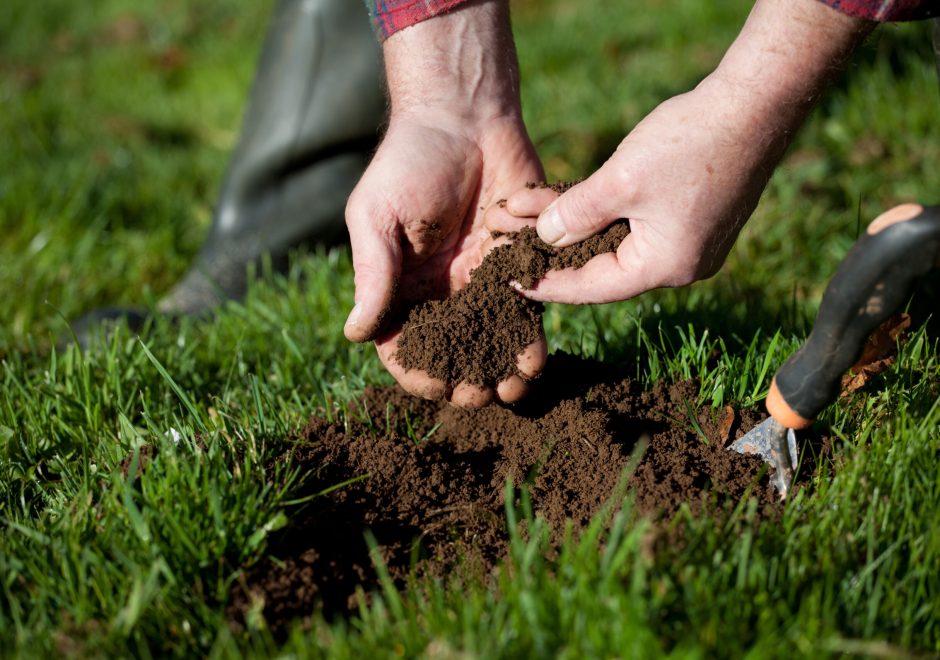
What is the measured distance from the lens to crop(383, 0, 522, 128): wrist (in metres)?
2.34

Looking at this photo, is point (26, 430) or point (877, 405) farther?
point (26, 430)

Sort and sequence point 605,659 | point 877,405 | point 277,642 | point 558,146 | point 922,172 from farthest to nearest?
point 558,146 → point 922,172 → point 877,405 → point 277,642 → point 605,659

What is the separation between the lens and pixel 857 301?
159 cm

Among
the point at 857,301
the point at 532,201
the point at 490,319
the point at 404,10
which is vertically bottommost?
the point at 490,319

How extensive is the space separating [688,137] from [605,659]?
1151mm

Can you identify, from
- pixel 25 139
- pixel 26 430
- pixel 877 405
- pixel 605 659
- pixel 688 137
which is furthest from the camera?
pixel 25 139

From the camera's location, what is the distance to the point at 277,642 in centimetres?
161

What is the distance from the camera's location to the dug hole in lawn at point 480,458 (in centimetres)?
175

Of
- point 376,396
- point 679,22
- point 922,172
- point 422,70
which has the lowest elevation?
point 922,172

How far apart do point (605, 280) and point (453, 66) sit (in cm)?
78

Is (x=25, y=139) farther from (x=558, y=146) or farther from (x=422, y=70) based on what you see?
(x=422, y=70)

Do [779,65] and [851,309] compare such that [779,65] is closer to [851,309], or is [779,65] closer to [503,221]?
[851,309]

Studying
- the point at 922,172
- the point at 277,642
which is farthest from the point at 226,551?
the point at 922,172

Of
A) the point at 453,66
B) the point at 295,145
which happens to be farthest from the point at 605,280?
the point at 295,145
